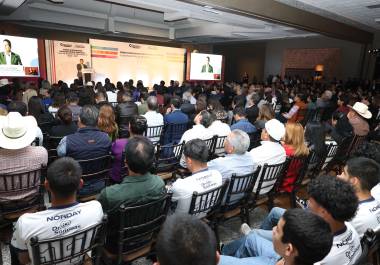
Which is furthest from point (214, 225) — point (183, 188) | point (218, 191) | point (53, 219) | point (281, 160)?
point (53, 219)

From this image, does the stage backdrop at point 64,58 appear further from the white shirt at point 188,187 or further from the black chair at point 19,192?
the white shirt at point 188,187

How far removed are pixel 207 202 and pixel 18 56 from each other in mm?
9042

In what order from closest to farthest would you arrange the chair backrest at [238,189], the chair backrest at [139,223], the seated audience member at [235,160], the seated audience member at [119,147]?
the chair backrest at [139,223], the chair backrest at [238,189], the seated audience member at [235,160], the seated audience member at [119,147]

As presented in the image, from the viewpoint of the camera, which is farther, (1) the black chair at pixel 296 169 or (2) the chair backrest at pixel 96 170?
(1) the black chair at pixel 296 169

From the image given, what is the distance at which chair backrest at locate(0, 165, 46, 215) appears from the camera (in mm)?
2059

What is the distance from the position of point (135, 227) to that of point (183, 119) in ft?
8.84

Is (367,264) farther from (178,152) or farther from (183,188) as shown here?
(178,152)

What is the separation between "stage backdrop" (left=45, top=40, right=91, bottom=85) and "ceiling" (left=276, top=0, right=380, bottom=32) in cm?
776

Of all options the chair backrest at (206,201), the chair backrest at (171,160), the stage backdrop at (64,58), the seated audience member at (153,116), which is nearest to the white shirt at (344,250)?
the chair backrest at (206,201)

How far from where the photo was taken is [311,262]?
1.15 meters

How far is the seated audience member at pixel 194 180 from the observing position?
195cm

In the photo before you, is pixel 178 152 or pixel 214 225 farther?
pixel 178 152

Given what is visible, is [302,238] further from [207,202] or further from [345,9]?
[345,9]

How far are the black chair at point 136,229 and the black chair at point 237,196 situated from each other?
2.15 ft
